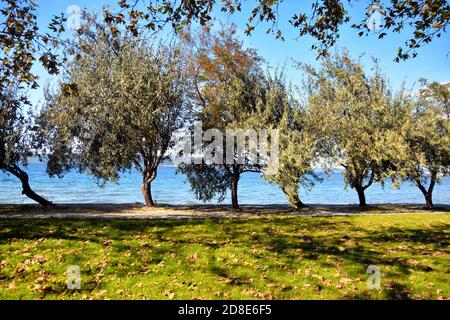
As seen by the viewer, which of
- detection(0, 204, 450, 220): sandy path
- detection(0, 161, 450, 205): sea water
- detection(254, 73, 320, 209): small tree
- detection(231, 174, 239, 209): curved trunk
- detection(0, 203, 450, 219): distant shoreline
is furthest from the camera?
detection(0, 161, 450, 205): sea water

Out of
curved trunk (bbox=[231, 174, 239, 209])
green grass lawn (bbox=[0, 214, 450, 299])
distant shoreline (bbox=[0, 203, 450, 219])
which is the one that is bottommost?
green grass lawn (bbox=[0, 214, 450, 299])

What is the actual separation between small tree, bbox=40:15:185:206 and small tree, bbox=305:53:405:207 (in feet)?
38.7

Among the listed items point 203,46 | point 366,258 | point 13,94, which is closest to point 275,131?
point 203,46

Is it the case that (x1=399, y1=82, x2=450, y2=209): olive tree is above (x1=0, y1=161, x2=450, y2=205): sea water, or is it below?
above

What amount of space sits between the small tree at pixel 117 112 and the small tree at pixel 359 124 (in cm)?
1180

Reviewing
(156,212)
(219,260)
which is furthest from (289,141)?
(219,260)

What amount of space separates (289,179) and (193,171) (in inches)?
329

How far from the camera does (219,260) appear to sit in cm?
1114

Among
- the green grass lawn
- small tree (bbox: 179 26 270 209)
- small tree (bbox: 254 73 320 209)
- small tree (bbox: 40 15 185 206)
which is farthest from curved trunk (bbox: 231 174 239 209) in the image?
the green grass lawn

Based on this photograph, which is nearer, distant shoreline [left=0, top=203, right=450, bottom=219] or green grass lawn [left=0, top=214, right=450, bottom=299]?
green grass lawn [left=0, top=214, right=450, bottom=299]

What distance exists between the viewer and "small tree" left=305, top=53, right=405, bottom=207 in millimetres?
25672

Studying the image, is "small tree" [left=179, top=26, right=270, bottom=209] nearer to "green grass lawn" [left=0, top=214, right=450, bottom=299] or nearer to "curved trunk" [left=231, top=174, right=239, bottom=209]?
"curved trunk" [left=231, top=174, right=239, bottom=209]

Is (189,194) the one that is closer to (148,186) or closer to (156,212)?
(148,186)
